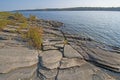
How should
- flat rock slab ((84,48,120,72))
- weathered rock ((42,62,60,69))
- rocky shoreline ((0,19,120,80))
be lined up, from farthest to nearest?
1. flat rock slab ((84,48,120,72))
2. weathered rock ((42,62,60,69))
3. rocky shoreline ((0,19,120,80))

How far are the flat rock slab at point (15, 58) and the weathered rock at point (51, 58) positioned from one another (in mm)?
509

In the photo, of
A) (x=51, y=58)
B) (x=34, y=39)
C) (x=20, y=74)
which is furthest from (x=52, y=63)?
(x=34, y=39)

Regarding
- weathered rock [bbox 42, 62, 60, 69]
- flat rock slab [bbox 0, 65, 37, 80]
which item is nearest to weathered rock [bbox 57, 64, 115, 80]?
weathered rock [bbox 42, 62, 60, 69]

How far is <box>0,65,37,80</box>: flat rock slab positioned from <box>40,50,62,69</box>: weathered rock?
36.2 inches

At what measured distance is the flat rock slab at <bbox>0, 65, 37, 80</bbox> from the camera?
856cm

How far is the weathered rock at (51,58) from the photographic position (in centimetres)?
1001

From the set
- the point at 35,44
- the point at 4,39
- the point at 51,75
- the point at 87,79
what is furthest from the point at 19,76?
the point at 4,39

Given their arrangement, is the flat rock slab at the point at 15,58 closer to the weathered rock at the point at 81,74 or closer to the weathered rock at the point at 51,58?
the weathered rock at the point at 51,58

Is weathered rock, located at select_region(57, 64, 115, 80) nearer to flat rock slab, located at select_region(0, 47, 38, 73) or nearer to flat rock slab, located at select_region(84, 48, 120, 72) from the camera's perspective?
flat rock slab, located at select_region(84, 48, 120, 72)

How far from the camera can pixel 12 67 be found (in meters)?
9.44

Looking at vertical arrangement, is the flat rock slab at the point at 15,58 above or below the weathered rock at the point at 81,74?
above

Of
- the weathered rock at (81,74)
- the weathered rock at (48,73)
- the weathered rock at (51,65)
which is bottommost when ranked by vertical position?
the weathered rock at (81,74)

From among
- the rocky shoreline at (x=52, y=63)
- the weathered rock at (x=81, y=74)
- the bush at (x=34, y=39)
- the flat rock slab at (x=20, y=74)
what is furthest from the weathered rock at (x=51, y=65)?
the bush at (x=34, y=39)

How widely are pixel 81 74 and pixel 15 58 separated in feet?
13.4
